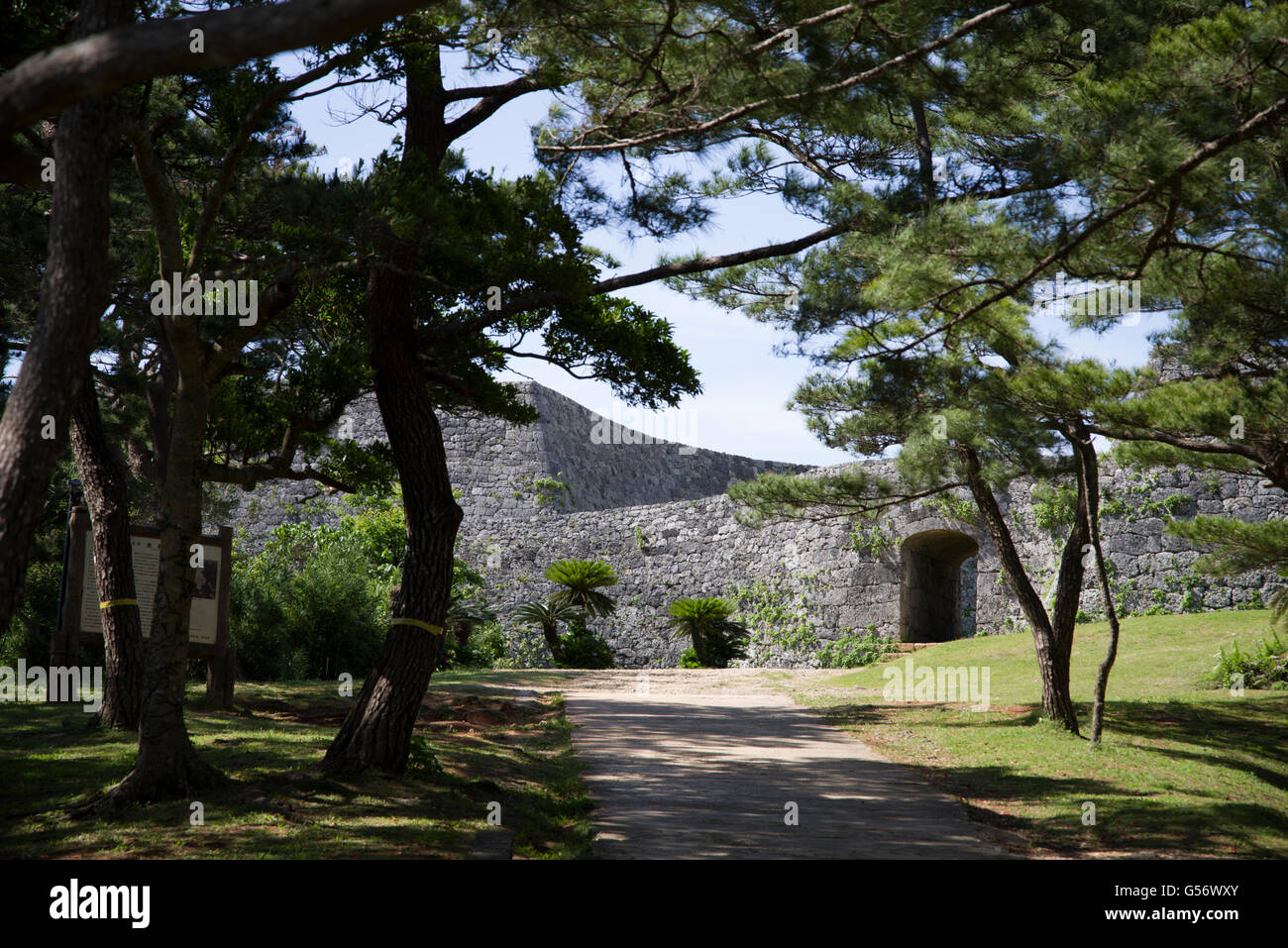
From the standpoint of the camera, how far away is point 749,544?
54.2ft

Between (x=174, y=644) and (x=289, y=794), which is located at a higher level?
(x=174, y=644)

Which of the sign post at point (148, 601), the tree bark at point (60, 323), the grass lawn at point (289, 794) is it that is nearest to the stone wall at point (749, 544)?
the sign post at point (148, 601)

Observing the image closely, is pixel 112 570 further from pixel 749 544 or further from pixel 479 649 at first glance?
pixel 749 544

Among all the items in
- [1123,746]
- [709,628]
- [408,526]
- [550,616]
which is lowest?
[1123,746]

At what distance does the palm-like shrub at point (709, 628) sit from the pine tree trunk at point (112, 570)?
955cm

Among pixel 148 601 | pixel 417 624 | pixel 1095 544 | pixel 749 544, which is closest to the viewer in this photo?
pixel 417 624

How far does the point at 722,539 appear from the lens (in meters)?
16.8

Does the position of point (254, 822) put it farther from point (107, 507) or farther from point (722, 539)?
point (722, 539)

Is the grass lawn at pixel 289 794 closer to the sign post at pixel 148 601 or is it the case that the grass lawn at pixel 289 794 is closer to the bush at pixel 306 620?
the sign post at pixel 148 601

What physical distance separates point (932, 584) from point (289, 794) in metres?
13.0

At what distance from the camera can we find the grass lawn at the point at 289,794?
3732mm

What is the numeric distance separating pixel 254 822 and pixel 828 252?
5.17m

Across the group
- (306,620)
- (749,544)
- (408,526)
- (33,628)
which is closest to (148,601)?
(408,526)
